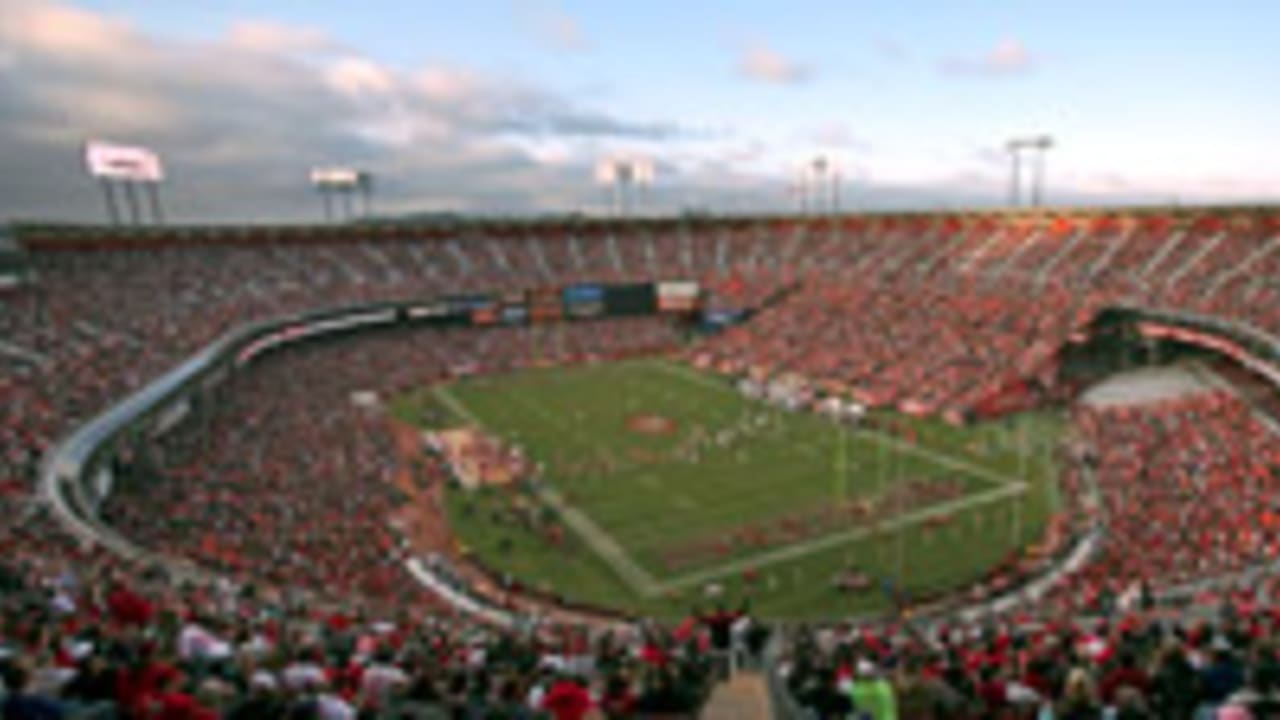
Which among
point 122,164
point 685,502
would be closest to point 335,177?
point 122,164

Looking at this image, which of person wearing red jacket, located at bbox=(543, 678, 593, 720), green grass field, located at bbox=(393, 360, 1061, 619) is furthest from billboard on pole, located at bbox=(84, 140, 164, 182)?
person wearing red jacket, located at bbox=(543, 678, 593, 720)

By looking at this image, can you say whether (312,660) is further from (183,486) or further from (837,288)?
(837,288)

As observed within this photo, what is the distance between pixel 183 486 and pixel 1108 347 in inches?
1846

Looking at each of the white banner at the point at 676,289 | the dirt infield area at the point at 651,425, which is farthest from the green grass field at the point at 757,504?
the white banner at the point at 676,289

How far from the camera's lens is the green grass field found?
24.6 meters

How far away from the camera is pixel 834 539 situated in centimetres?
2702

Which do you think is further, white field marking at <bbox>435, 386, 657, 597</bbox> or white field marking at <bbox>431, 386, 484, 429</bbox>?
white field marking at <bbox>431, 386, 484, 429</bbox>

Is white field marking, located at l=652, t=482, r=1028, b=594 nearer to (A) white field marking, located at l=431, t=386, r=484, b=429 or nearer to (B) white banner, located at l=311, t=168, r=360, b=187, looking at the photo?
(A) white field marking, located at l=431, t=386, r=484, b=429

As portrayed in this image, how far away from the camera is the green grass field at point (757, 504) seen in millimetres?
24578

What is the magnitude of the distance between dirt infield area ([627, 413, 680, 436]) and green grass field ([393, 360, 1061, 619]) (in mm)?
247

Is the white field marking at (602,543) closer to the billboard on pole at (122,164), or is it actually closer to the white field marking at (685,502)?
the white field marking at (685,502)

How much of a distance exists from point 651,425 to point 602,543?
1510 cm

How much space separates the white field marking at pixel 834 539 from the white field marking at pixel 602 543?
2.18ft

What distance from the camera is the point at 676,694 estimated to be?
26.6 feet
